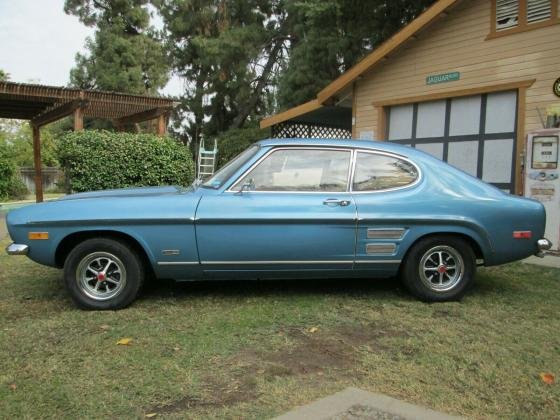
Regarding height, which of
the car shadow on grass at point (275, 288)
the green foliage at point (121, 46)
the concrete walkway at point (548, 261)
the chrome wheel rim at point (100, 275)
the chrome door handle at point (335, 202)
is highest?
the green foliage at point (121, 46)

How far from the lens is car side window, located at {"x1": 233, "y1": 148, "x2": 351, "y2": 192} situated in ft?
15.4

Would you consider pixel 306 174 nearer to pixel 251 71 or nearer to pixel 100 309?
pixel 100 309

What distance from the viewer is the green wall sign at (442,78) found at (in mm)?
9914

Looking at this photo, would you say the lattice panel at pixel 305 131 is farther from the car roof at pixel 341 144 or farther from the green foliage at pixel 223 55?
the car roof at pixel 341 144

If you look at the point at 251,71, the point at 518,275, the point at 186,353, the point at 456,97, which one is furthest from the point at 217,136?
the point at 186,353

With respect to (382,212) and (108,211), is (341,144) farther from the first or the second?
(108,211)

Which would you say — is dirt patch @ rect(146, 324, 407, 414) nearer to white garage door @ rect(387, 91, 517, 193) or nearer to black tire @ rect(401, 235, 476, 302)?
black tire @ rect(401, 235, 476, 302)

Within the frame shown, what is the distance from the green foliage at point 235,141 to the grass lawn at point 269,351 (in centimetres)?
1758

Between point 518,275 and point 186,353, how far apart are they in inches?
169

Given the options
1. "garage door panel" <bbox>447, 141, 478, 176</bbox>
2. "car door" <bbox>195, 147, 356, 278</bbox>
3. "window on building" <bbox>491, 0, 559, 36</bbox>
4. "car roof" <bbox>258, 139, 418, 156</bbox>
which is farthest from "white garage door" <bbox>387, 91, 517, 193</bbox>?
"car door" <bbox>195, 147, 356, 278</bbox>

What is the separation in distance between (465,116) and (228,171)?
6.64m

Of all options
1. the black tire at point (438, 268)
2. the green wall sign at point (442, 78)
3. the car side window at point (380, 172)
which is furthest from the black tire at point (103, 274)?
the green wall sign at point (442, 78)

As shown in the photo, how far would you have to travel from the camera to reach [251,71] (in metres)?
23.0

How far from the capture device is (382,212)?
464cm
